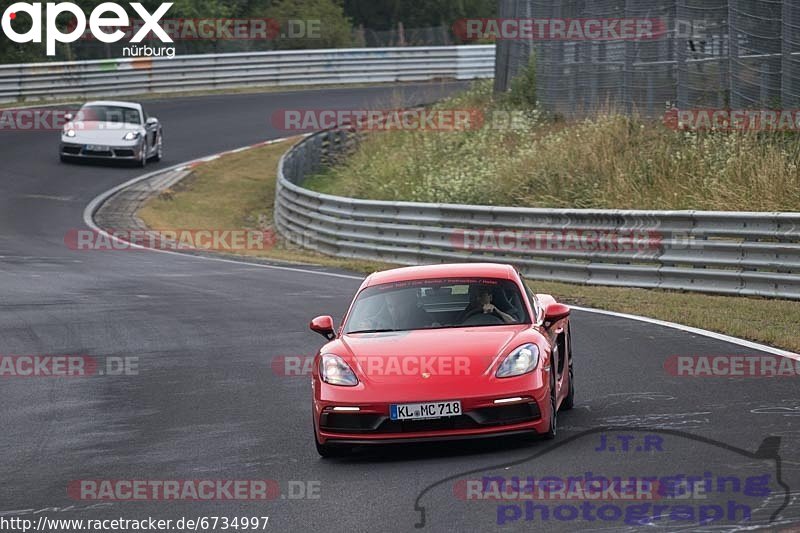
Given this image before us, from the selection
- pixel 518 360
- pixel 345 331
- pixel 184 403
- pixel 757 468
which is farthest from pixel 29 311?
pixel 757 468

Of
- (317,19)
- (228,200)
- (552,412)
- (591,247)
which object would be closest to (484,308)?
(552,412)

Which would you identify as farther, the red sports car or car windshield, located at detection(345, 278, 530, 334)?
car windshield, located at detection(345, 278, 530, 334)

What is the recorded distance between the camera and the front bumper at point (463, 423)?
857 centimetres

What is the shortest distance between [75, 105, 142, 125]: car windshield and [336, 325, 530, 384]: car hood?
27.0m

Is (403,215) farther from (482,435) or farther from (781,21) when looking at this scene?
(482,435)

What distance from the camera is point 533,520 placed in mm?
6793

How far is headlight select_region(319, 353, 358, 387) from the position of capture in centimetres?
891

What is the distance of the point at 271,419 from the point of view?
10.4 m

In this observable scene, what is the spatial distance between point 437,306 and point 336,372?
1263mm

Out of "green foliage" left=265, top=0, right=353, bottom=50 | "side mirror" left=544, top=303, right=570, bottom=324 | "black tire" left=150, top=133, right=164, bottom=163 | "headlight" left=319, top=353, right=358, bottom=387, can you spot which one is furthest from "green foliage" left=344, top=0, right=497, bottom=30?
"headlight" left=319, top=353, right=358, bottom=387

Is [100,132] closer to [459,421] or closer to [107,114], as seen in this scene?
[107,114]

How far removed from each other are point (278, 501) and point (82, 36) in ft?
157

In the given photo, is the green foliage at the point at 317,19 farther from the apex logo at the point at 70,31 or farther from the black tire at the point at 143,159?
the black tire at the point at 143,159

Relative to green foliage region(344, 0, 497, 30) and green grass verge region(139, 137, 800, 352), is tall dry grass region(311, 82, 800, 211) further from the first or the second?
green foliage region(344, 0, 497, 30)
